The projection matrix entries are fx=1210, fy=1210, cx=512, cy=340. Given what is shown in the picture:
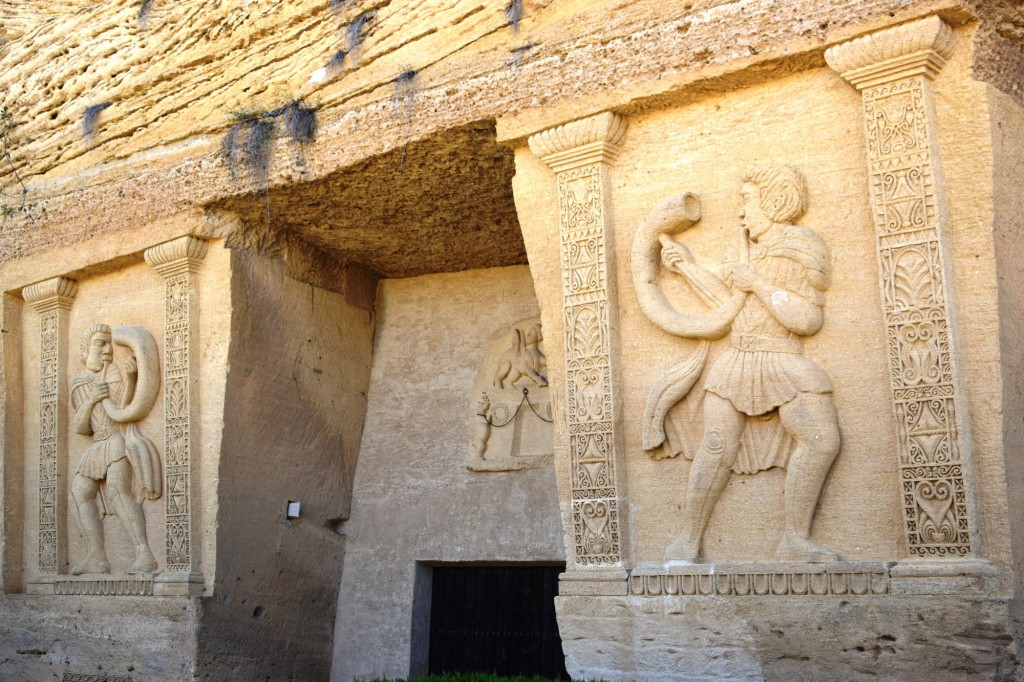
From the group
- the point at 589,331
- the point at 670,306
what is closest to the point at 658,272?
the point at 670,306

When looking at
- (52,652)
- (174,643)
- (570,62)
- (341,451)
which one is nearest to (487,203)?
(570,62)

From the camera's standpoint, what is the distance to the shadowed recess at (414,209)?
7395 millimetres

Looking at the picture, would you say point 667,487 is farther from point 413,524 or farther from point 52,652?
point 52,652

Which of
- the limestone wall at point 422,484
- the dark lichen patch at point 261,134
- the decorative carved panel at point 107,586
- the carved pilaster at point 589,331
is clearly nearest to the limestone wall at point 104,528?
the decorative carved panel at point 107,586

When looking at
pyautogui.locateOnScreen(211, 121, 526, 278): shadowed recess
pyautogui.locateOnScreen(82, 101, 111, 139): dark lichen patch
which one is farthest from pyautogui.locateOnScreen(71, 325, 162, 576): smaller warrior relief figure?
pyautogui.locateOnScreen(82, 101, 111, 139): dark lichen patch

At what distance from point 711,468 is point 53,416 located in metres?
5.33

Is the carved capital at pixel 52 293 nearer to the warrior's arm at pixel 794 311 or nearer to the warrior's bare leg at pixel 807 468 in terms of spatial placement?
the warrior's arm at pixel 794 311

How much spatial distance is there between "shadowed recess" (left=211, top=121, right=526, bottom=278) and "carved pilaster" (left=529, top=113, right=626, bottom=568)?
0.66 m

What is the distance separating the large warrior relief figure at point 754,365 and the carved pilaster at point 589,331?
24cm

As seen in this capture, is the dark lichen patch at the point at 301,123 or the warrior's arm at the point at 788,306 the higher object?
the dark lichen patch at the point at 301,123

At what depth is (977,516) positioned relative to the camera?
17.2 ft

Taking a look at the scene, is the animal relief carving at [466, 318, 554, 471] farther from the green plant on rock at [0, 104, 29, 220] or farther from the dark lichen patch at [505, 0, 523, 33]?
the green plant on rock at [0, 104, 29, 220]

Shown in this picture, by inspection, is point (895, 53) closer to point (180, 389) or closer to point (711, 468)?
point (711, 468)

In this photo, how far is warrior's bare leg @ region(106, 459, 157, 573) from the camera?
27.0 ft
